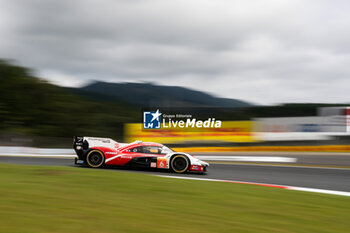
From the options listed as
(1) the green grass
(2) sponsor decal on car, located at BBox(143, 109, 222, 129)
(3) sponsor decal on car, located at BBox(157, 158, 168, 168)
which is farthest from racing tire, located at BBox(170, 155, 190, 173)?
(2) sponsor decal on car, located at BBox(143, 109, 222, 129)

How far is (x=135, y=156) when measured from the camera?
10.6 metres

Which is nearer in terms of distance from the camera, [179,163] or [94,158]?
[179,163]

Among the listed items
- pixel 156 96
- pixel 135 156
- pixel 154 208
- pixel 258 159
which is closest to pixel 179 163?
pixel 135 156

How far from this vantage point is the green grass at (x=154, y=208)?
395cm

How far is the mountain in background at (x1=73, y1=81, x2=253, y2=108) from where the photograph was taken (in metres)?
22.0

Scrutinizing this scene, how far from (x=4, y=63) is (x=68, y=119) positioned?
11147mm

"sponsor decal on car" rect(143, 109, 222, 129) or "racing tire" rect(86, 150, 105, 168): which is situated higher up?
"sponsor decal on car" rect(143, 109, 222, 129)

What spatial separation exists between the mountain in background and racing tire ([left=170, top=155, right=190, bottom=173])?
10945mm

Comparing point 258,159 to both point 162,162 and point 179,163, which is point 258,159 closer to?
point 179,163

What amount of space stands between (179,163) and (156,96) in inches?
654

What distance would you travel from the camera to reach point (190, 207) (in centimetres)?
502

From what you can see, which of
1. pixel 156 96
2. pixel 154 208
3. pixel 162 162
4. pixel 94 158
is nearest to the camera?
pixel 154 208

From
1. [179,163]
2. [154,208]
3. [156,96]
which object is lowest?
[154,208]

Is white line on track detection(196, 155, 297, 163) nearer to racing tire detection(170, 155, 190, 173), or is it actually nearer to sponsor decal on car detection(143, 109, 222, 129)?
sponsor decal on car detection(143, 109, 222, 129)
